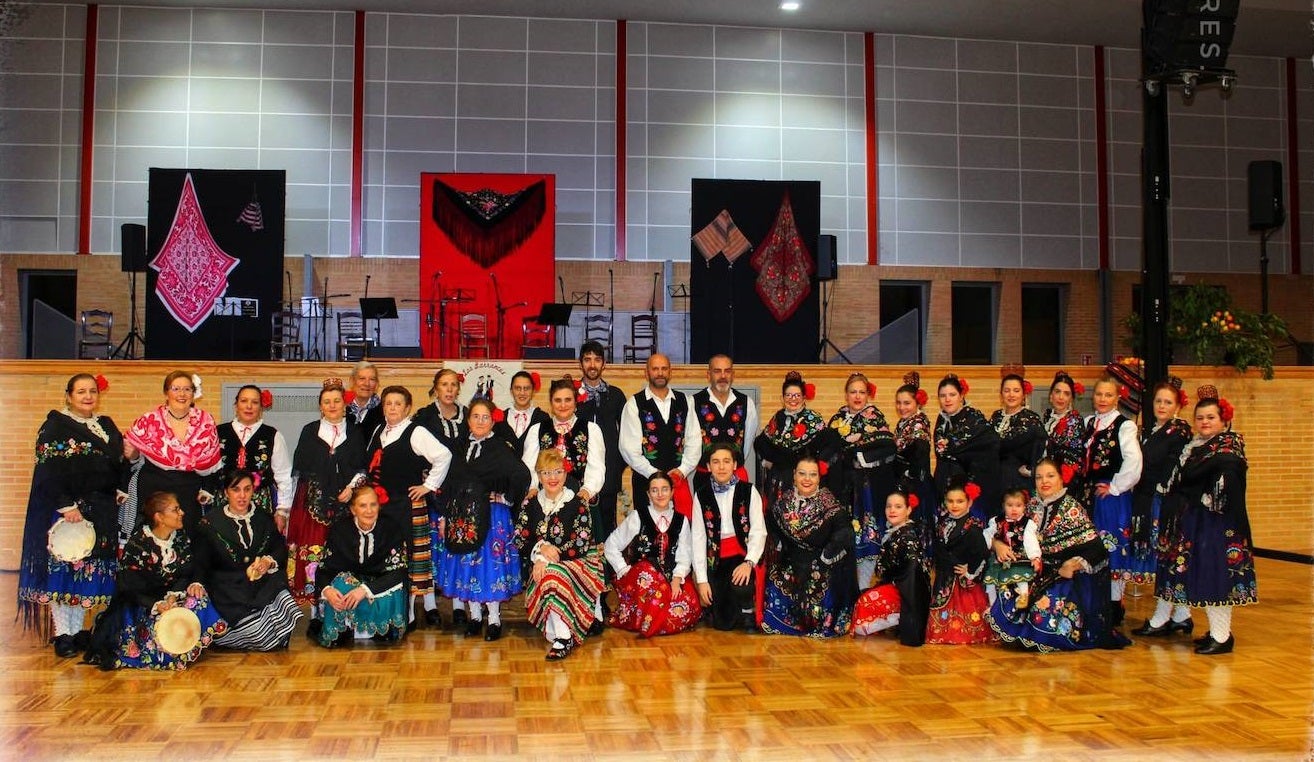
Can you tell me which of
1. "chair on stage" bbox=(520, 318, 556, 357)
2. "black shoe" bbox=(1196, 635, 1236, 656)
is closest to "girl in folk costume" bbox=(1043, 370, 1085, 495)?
"black shoe" bbox=(1196, 635, 1236, 656)

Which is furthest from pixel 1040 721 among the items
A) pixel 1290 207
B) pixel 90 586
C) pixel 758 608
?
pixel 1290 207

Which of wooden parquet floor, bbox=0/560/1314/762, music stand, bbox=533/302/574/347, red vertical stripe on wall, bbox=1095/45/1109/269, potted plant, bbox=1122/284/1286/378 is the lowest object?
wooden parquet floor, bbox=0/560/1314/762

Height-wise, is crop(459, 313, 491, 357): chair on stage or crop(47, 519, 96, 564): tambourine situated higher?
crop(459, 313, 491, 357): chair on stage

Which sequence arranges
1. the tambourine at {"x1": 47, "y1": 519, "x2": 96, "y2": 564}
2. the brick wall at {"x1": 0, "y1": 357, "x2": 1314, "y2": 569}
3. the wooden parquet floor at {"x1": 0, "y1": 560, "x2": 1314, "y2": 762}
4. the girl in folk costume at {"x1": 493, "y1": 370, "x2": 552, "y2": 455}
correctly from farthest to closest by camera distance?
the brick wall at {"x1": 0, "y1": 357, "x2": 1314, "y2": 569}, the girl in folk costume at {"x1": 493, "y1": 370, "x2": 552, "y2": 455}, the tambourine at {"x1": 47, "y1": 519, "x2": 96, "y2": 564}, the wooden parquet floor at {"x1": 0, "y1": 560, "x2": 1314, "y2": 762}

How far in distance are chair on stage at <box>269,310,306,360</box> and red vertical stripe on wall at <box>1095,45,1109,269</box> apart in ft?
34.8

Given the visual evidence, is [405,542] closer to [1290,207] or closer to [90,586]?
[90,586]

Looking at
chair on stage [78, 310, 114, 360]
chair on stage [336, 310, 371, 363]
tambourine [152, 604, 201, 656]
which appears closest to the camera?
tambourine [152, 604, 201, 656]

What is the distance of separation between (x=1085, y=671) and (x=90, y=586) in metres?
4.60

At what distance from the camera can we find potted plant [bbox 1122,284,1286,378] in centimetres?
909

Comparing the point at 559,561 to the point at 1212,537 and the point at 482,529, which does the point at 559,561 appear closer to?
the point at 482,529

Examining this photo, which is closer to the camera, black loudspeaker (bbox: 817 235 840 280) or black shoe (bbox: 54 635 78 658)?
black shoe (bbox: 54 635 78 658)

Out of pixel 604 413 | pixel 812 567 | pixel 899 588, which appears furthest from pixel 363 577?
pixel 899 588

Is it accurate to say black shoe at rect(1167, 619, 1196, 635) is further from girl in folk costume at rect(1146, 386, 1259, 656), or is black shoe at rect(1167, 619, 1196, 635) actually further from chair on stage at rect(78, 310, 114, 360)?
chair on stage at rect(78, 310, 114, 360)

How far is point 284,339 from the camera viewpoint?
39.5 feet
